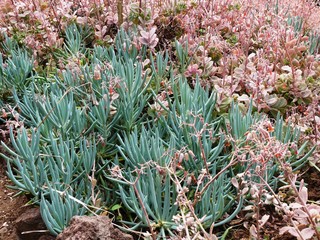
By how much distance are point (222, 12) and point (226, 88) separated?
58.2 inches

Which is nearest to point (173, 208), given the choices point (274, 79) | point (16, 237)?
point (16, 237)

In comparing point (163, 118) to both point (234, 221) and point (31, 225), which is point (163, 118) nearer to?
point (234, 221)

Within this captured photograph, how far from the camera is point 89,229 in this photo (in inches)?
72.0

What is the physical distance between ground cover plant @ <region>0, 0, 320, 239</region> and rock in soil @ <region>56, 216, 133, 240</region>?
0.17 m

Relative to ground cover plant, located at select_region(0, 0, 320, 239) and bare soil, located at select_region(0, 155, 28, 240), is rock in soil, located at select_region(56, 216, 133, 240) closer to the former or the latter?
ground cover plant, located at select_region(0, 0, 320, 239)

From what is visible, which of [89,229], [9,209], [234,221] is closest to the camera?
[89,229]

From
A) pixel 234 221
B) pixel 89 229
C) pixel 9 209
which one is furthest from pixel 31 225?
pixel 234 221

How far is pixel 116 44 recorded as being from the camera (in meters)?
3.55

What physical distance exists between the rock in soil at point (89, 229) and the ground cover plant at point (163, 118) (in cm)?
17

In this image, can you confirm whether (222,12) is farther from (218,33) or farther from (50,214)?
(50,214)

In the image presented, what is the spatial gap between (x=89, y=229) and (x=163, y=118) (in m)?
0.92

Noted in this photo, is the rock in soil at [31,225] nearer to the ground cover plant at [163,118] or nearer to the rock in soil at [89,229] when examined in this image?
the ground cover plant at [163,118]

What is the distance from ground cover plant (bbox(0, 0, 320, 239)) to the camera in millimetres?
2076

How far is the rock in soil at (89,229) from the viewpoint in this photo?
182 cm
